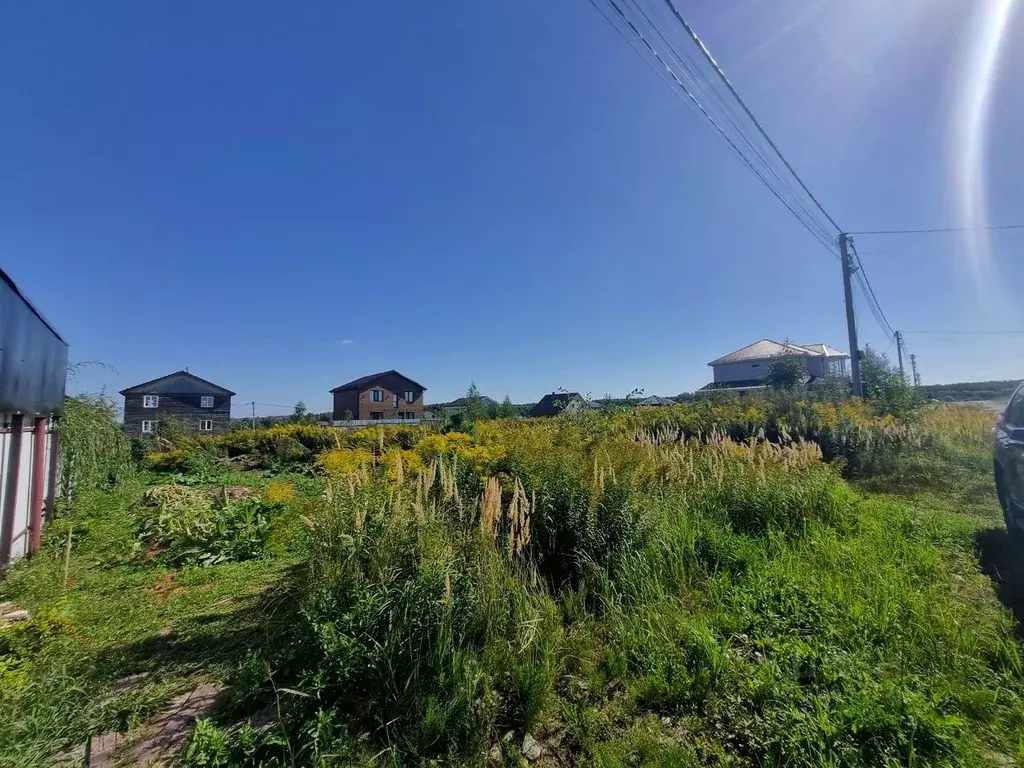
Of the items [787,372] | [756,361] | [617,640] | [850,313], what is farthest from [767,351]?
[617,640]

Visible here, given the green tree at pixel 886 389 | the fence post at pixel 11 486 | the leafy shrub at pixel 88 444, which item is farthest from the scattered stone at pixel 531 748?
the green tree at pixel 886 389

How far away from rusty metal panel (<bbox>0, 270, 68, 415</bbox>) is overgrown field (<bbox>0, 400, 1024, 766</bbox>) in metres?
1.83

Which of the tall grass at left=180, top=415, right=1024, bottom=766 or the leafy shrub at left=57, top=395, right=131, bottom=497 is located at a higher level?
the leafy shrub at left=57, top=395, right=131, bottom=497

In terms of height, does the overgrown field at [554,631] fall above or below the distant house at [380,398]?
below

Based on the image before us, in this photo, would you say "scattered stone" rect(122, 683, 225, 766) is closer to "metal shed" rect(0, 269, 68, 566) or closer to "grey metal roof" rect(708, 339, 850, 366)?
"metal shed" rect(0, 269, 68, 566)

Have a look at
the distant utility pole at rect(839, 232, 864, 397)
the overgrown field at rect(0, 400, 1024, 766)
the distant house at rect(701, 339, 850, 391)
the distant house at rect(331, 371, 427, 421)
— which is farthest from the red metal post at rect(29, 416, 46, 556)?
the distant house at rect(701, 339, 850, 391)

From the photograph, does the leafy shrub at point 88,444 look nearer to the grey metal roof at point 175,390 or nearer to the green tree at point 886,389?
the green tree at point 886,389

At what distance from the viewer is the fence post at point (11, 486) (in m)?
4.46

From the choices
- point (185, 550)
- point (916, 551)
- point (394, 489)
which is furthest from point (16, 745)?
point (916, 551)

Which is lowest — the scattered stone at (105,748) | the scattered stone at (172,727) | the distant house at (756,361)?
the scattered stone at (105,748)

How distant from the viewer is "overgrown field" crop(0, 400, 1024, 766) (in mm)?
1969

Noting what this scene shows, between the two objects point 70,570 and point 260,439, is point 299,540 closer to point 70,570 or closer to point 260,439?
point 70,570

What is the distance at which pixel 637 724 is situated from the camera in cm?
212

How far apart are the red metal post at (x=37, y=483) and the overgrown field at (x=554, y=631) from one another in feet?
1.22
